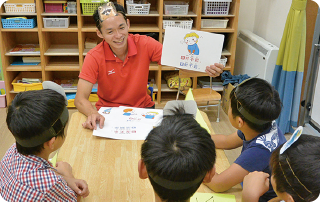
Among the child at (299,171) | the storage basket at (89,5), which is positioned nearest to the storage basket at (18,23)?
the storage basket at (89,5)

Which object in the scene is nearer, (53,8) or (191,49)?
(191,49)

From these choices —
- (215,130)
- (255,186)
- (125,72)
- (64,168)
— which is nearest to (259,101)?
(255,186)

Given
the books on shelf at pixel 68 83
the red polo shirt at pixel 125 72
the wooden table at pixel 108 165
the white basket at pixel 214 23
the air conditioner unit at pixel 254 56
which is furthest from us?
the books on shelf at pixel 68 83

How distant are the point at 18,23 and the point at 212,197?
3.09 m

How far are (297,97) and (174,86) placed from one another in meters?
1.40

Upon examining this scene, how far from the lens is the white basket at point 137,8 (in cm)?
339

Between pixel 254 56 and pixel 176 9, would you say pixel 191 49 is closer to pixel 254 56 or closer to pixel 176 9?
pixel 176 9

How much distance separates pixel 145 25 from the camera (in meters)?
3.71

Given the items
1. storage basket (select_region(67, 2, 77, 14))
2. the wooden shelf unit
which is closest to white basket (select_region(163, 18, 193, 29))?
the wooden shelf unit

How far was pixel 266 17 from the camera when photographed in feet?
11.9

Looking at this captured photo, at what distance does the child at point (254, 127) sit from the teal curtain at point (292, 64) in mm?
1813

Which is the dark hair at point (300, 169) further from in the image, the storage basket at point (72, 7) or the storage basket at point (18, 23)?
the storage basket at point (18, 23)

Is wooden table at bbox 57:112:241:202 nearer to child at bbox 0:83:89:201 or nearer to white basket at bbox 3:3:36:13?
child at bbox 0:83:89:201

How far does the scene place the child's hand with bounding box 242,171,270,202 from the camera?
1099 mm
